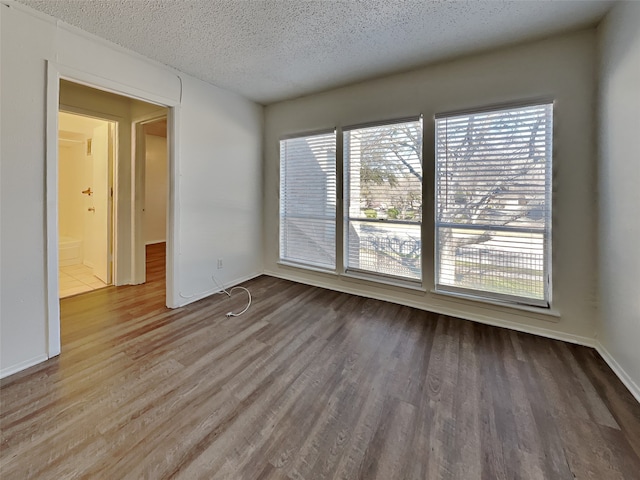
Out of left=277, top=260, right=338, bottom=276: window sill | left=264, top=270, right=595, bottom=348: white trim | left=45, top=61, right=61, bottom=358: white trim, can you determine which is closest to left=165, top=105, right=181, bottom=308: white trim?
left=45, top=61, right=61, bottom=358: white trim

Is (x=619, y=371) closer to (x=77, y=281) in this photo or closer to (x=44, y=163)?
(x=44, y=163)

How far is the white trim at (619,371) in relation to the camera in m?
1.65

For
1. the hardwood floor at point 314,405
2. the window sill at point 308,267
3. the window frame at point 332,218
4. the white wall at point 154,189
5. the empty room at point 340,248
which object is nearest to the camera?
the hardwood floor at point 314,405

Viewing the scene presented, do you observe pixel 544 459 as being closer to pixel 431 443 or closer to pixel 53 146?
pixel 431 443

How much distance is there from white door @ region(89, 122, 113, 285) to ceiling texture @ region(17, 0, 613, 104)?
5.40ft

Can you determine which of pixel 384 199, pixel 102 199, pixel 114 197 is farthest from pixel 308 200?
pixel 102 199

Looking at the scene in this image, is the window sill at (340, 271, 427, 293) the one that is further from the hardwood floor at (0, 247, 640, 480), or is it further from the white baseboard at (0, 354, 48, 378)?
the white baseboard at (0, 354, 48, 378)

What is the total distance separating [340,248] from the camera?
3.50 m

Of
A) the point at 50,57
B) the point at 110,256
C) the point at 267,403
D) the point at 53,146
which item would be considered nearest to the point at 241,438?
the point at 267,403

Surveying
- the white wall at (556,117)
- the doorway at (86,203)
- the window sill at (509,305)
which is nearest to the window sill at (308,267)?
the white wall at (556,117)

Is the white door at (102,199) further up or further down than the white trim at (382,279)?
further up

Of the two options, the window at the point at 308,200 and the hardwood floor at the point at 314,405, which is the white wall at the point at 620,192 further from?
the window at the point at 308,200

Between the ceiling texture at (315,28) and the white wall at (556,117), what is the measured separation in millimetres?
160

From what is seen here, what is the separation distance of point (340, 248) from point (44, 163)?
9.26 feet
